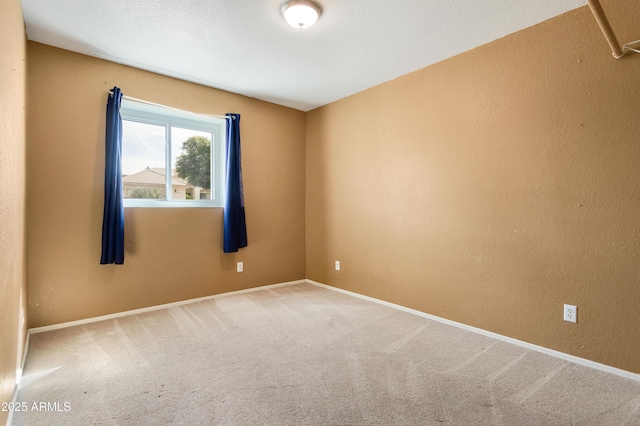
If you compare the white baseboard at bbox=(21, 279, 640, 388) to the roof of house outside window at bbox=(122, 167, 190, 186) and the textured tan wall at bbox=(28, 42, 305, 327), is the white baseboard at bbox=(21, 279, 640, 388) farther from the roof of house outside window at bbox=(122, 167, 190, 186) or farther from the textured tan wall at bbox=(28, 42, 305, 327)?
the roof of house outside window at bbox=(122, 167, 190, 186)

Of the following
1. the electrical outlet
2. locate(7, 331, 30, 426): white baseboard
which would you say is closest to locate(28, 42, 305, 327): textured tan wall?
locate(7, 331, 30, 426): white baseboard

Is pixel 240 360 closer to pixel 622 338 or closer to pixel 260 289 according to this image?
pixel 260 289

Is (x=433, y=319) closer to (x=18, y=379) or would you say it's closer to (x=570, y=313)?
(x=570, y=313)

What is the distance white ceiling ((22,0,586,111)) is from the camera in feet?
6.89

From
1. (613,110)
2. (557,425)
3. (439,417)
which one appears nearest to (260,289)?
(439,417)

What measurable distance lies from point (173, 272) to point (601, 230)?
355 centimetres

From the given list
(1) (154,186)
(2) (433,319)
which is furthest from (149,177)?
(2) (433,319)

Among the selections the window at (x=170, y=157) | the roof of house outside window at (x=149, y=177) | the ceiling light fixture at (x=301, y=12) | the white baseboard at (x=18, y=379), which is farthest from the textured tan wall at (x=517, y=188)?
the white baseboard at (x=18, y=379)

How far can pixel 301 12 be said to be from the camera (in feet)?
6.80

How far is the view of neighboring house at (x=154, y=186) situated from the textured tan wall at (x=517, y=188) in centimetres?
192

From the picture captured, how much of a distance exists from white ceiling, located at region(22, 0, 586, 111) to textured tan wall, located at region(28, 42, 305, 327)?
236mm

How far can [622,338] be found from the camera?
194cm

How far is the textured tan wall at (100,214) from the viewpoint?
2.57 m

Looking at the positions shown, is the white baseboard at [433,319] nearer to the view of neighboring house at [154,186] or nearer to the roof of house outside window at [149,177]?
the view of neighboring house at [154,186]
